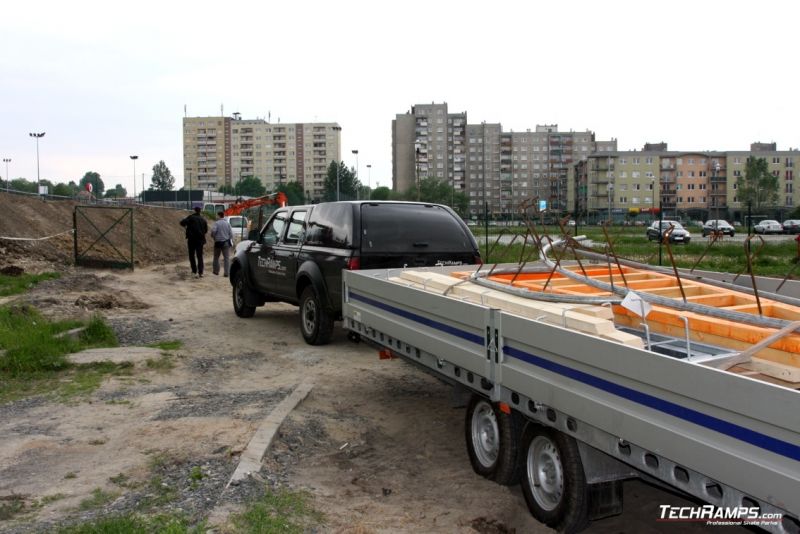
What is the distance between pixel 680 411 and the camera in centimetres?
277

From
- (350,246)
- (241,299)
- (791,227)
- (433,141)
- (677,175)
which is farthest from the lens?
(433,141)

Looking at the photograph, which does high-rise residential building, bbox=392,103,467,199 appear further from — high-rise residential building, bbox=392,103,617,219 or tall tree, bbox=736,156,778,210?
tall tree, bbox=736,156,778,210

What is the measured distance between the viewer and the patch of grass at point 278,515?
377 cm

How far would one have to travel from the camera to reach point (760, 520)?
2.56 meters

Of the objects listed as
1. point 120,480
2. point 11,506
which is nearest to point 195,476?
point 120,480

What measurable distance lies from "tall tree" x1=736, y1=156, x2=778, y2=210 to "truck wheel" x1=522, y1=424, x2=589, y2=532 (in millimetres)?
106127

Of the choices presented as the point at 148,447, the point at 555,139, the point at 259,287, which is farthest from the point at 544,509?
the point at 555,139

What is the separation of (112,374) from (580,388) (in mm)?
5966

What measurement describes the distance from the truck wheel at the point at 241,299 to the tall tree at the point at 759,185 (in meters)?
101

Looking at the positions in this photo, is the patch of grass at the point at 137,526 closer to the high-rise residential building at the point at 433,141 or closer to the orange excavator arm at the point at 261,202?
the orange excavator arm at the point at 261,202

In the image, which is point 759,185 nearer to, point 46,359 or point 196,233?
point 196,233

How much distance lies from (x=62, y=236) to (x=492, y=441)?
2207cm

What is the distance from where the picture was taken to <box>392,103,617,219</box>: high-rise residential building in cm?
14938

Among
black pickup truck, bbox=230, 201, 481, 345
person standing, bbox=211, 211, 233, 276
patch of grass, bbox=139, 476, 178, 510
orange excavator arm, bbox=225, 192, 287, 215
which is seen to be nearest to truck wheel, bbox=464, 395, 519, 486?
patch of grass, bbox=139, 476, 178, 510
